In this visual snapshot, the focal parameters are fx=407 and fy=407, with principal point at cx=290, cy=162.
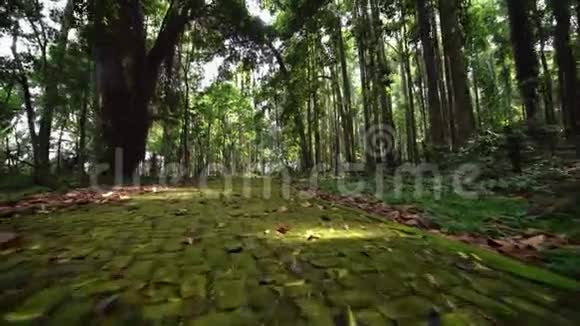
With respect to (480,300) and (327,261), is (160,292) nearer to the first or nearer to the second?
(327,261)

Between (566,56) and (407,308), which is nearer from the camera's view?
(407,308)

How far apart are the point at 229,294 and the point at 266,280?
0.18 metres

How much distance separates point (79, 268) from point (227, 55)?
43.0ft

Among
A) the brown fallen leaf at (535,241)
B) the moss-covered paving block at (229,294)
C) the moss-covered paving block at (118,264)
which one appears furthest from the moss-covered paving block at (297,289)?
the brown fallen leaf at (535,241)

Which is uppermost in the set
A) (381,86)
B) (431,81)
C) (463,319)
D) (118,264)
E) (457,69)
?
(381,86)

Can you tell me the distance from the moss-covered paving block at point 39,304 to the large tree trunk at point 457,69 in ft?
22.3

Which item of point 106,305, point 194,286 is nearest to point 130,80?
point 194,286

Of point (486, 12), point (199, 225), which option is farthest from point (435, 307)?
point (486, 12)

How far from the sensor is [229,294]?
1288 mm

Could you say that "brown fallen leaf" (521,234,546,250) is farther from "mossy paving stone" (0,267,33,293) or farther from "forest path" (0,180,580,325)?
"mossy paving stone" (0,267,33,293)

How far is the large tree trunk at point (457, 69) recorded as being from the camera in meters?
7.08

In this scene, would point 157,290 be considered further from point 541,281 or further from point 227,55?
point 227,55

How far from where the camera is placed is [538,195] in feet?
12.6

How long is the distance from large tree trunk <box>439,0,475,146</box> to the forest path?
535 centimetres
